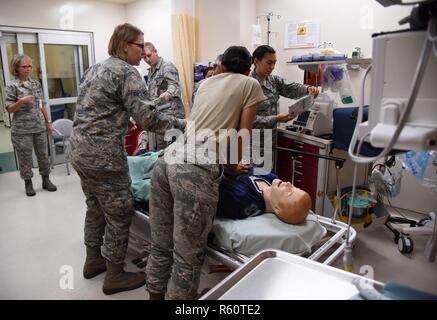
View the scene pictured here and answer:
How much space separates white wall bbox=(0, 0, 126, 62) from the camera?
14.9 ft

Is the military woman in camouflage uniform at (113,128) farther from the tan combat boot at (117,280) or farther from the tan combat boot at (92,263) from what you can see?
the tan combat boot at (92,263)

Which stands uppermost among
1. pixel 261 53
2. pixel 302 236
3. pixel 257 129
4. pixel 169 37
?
pixel 169 37

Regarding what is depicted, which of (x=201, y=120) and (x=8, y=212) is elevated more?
(x=201, y=120)

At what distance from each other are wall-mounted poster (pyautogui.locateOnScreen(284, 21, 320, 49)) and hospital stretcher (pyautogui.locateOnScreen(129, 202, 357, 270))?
2279 mm

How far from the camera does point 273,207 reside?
6.36 ft

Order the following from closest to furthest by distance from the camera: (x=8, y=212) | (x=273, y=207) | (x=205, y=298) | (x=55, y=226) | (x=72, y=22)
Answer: (x=205, y=298) → (x=273, y=207) → (x=55, y=226) → (x=8, y=212) → (x=72, y=22)

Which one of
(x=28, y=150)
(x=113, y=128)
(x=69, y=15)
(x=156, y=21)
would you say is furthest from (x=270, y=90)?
(x=69, y=15)

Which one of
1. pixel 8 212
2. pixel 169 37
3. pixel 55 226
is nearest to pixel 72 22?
pixel 169 37

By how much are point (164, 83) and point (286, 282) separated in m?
2.61

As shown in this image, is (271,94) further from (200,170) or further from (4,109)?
(4,109)

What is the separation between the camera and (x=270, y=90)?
2967mm

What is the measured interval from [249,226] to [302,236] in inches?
10.9

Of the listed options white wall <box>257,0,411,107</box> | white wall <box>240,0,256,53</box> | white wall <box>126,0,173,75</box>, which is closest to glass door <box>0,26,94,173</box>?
white wall <box>126,0,173,75</box>

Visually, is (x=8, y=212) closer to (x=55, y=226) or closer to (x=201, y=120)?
(x=55, y=226)
